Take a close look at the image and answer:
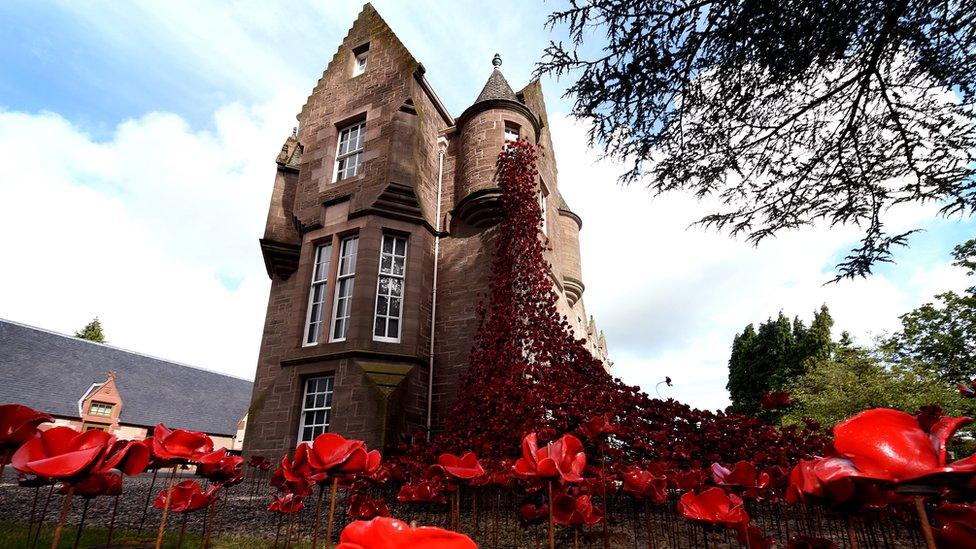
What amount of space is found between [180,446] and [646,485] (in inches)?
124

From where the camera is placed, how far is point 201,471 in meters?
3.15

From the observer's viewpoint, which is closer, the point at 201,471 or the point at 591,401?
the point at 201,471

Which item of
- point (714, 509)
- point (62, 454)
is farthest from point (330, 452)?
point (714, 509)

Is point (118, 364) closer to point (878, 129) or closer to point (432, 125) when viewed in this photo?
point (432, 125)

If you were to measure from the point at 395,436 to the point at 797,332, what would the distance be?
3016 cm

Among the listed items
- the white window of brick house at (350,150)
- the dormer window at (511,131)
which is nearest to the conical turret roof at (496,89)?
the dormer window at (511,131)

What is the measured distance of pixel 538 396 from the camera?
7.46 m

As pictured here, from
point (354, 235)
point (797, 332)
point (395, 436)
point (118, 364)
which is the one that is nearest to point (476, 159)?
point (354, 235)

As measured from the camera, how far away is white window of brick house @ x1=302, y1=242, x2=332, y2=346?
35.3 ft

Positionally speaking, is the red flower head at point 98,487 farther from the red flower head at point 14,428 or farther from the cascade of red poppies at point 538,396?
the cascade of red poppies at point 538,396

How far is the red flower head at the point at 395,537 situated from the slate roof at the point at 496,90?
12.3m

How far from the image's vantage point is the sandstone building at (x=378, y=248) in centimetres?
977

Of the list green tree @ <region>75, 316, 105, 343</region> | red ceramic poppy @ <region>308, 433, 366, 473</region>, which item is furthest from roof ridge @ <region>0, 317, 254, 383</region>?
red ceramic poppy @ <region>308, 433, 366, 473</region>

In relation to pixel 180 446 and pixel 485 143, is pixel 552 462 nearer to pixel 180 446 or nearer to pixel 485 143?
pixel 180 446
